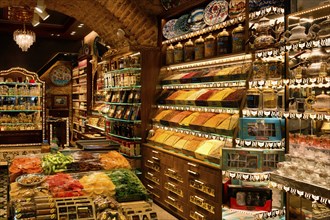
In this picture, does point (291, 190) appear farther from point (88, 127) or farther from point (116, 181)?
point (88, 127)

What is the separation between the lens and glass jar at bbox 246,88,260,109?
4.01 m

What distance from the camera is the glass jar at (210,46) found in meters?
5.09

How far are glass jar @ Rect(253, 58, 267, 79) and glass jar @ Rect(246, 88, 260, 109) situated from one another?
16 cm

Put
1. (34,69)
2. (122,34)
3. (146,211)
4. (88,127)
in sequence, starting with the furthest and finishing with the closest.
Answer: (34,69)
(88,127)
(122,34)
(146,211)

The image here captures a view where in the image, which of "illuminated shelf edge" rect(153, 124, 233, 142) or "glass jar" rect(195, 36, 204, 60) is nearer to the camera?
"illuminated shelf edge" rect(153, 124, 233, 142)

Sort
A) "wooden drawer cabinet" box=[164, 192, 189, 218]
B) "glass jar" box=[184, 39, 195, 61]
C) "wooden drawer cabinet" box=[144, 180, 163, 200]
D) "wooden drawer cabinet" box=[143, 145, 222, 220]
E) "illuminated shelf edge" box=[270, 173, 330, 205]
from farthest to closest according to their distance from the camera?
"wooden drawer cabinet" box=[144, 180, 163, 200] < "glass jar" box=[184, 39, 195, 61] < "wooden drawer cabinet" box=[164, 192, 189, 218] < "wooden drawer cabinet" box=[143, 145, 222, 220] < "illuminated shelf edge" box=[270, 173, 330, 205]

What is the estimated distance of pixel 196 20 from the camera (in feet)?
18.2

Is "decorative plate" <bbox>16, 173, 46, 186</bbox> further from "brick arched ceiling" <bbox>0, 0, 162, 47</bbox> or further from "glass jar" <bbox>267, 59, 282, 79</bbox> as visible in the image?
"brick arched ceiling" <bbox>0, 0, 162, 47</bbox>

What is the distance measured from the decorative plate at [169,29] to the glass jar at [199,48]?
875 mm

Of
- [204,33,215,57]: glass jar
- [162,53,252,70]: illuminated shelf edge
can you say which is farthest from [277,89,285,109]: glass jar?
[204,33,215,57]: glass jar

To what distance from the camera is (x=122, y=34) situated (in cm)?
729

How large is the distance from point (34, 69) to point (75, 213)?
42.1ft

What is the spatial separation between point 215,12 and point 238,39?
733mm

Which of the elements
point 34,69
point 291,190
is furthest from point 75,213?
point 34,69
